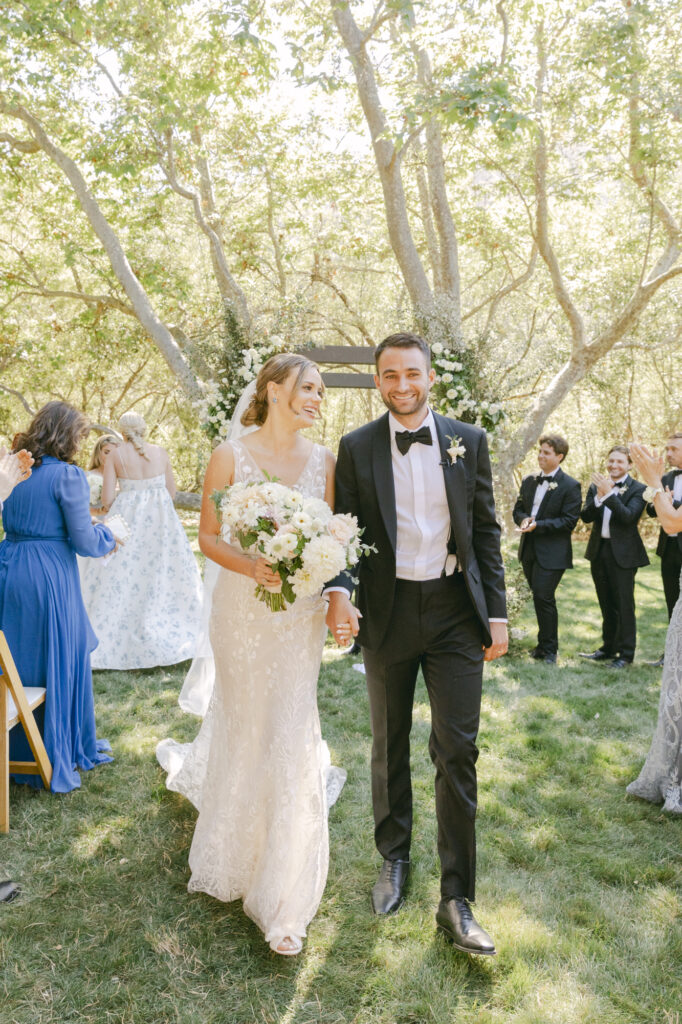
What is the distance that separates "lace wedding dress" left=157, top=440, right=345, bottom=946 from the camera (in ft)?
10.0

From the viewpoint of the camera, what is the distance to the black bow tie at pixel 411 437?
3.07 metres

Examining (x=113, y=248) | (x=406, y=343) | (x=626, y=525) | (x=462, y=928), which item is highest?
(x=113, y=248)

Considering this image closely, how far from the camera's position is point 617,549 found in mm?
7406

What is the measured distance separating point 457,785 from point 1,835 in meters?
2.41

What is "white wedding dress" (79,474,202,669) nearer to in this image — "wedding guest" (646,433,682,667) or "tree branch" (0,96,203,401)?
"tree branch" (0,96,203,401)

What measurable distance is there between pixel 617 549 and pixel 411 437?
5.03 metres

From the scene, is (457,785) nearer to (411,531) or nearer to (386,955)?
Result: (386,955)

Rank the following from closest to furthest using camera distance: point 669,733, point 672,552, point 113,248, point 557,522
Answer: point 669,733 → point 672,552 → point 557,522 → point 113,248

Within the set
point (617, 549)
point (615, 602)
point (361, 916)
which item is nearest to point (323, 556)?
point (361, 916)

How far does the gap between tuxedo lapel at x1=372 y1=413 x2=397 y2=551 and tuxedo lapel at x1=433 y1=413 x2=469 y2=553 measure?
8.8 inches

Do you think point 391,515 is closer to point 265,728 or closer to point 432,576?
point 432,576

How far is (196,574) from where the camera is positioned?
7.25 m

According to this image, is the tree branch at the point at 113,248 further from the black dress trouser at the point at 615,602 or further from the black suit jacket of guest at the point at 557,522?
the black dress trouser at the point at 615,602

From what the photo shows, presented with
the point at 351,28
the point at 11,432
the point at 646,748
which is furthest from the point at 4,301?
the point at 646,748
